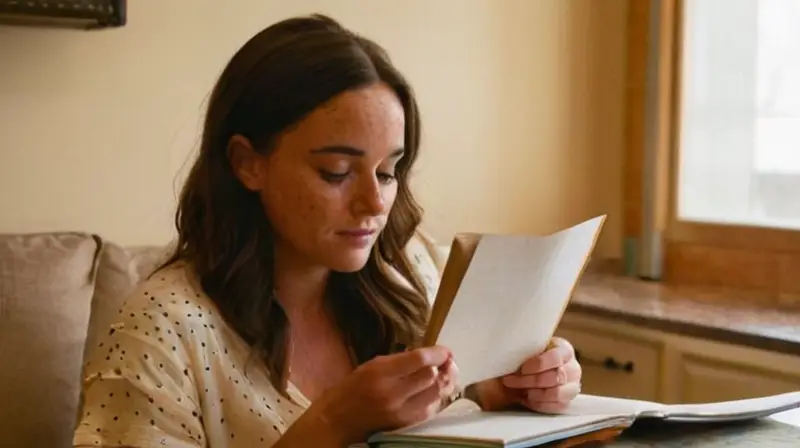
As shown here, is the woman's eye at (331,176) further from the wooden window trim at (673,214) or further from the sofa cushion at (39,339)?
the wooden window trim at (673,214)

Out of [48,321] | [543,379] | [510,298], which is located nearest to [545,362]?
[543,379]

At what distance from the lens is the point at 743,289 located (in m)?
2.49

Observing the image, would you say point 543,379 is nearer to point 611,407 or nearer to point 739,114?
point 611,407

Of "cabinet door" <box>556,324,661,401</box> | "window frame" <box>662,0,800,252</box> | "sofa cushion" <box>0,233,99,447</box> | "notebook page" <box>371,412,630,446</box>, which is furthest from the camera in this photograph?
"window frame" <box>662,0,800,252</box>

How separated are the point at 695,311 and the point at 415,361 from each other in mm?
1324

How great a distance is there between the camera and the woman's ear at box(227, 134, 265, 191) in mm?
1265

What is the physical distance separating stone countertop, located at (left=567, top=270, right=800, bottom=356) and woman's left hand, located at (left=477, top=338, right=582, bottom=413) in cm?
84

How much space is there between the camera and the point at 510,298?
109cm

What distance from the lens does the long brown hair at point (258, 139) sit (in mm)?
1232

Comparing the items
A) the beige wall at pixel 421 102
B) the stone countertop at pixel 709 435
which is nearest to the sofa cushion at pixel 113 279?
the beige wall at pixel 421 102

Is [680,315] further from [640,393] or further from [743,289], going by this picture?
[743,289]

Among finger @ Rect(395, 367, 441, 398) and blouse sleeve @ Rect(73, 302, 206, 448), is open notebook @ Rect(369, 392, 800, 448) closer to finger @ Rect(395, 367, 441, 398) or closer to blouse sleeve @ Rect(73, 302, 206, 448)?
finger @ Rect(395, 367, 441, 398)

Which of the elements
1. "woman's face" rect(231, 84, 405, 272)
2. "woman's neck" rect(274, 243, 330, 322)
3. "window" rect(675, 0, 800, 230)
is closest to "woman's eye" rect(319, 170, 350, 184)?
"woman's face" rect(231, 84, 405, 272)

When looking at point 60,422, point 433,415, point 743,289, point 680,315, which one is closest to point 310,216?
point 433,415
